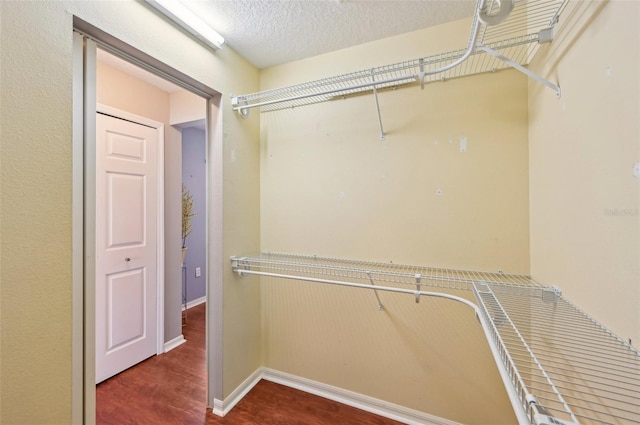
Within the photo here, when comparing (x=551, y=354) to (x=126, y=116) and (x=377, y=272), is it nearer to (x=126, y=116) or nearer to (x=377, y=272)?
(x=377, y=272)

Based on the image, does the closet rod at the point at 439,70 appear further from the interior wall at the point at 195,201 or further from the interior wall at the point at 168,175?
the interior wall at the point at 195,201

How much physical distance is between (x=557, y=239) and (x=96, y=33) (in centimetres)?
210

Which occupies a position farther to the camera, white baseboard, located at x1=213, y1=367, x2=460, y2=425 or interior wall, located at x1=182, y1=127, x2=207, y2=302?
interior wall, located at x1=182, y1=127, x2=207, y2=302

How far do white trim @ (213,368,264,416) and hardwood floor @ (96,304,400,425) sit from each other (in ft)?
0.10

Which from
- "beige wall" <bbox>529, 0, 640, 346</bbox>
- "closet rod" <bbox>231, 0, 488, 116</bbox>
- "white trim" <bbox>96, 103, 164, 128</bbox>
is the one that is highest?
"white trim" <bbox>96, 103, 164, 128</bbox>

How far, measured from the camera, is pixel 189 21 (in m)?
1.36

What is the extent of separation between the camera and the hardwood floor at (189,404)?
160cm

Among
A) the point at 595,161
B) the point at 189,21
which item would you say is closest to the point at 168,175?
the point at 189,21

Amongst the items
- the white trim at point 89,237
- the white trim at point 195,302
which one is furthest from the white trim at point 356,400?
the white trim at point 195,302

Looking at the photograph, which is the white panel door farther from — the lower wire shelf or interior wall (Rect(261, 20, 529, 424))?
the lower wire shelf

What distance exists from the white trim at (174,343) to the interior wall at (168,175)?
1.3 inches

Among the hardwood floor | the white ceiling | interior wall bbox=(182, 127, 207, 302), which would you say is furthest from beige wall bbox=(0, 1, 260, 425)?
interior wall bbox=(182, 127, 207, 302)

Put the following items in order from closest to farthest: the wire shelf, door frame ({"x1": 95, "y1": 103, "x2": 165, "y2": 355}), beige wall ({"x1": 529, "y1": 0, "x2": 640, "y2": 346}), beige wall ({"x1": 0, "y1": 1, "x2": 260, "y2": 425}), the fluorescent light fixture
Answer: beige wall ({"x1": 529, "y1": 0, "x2": 640, "y2": 346}), beige wall ({"x1": 0, "y1": 1, "x2": 260, "y2": 425}), the fluorescent light fixture, the wire shelf, door frame ({"x1": 95, "y1": 103, "x2": 165, "y2": 355})

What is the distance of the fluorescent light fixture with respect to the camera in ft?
4.11
